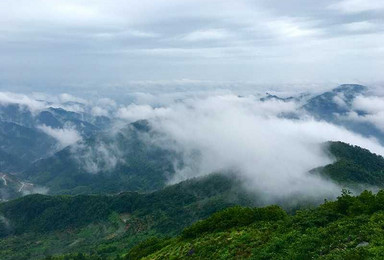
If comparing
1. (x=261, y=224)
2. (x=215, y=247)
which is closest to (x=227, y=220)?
(x=261, y=224)

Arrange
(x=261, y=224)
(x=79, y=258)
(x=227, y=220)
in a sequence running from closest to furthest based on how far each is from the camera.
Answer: (x=261, y=224) < (x=227, y=220) < (x=79, y=258)

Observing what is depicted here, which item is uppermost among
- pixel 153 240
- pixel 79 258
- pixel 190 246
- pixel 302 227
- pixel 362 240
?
pixel 362 240

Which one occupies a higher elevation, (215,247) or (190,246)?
(215,247)

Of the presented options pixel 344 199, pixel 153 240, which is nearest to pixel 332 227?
pixel 344 199

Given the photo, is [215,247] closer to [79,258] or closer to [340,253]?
[340,253]

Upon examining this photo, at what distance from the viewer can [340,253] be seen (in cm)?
Result: 3938

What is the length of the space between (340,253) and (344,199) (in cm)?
3004

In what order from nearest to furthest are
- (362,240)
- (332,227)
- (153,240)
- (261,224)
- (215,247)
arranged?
(362,240) < (332,227) < (215,247) < (261,224) < (153,240)

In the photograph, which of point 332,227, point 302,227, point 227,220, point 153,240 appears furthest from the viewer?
point 153,240

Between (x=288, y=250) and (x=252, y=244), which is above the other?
(x=288, y=250)

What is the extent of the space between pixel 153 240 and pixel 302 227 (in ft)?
232

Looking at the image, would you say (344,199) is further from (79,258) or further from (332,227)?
(79,258)

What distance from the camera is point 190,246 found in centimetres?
7244

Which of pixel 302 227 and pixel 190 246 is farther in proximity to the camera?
pixel 190 246
